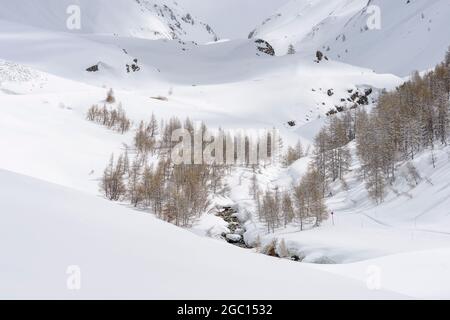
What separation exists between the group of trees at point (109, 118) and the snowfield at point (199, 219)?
182 centimetres

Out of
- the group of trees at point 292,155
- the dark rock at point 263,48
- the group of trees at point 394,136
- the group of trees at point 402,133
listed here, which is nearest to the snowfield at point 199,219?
the group of trees at point 394,136

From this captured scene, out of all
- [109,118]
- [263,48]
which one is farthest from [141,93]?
[263,48]

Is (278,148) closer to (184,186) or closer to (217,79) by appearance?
(184,186)

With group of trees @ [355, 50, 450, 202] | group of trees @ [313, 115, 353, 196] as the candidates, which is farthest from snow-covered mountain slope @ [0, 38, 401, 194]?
group of trees @ [355, 50, 450, 202]

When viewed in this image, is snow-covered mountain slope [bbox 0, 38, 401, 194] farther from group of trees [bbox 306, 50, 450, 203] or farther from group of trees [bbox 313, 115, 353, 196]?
group of trees [bbox 306, 50, 450, 203]

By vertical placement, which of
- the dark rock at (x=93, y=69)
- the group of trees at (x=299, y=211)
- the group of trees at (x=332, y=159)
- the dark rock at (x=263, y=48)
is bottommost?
the group of trees at (x=299, y=211)

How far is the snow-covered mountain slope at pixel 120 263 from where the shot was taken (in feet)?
16.3

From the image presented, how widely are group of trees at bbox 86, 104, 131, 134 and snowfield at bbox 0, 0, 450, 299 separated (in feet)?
5.99

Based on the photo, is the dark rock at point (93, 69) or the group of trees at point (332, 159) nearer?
the group of trees at point (332, 159)

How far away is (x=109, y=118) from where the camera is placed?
5862cm

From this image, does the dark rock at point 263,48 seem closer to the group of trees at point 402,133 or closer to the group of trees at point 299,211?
the group of trees at point 402,133

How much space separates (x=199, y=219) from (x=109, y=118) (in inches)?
962

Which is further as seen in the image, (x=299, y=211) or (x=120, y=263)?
(x=299, y=211)

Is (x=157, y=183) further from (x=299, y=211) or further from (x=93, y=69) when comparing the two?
(x=93, y=69)
